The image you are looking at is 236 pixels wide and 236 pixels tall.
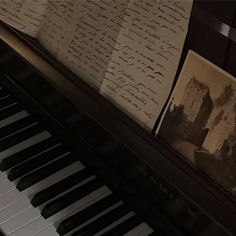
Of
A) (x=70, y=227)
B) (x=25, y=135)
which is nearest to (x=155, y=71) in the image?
(x=70, y=227)

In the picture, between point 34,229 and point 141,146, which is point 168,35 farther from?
point 34,229

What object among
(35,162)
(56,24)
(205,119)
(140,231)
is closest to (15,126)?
(35,162)

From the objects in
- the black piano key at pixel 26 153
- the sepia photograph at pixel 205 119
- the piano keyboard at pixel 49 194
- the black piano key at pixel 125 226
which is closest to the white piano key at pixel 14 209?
the piano keyboard at pixel 49 194

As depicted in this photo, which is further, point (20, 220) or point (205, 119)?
point (20, 220)

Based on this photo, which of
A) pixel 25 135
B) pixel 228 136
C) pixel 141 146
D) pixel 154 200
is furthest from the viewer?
pixel 25 135

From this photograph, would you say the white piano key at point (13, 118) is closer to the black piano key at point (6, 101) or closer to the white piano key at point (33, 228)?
the black piano key at point (6, 101)

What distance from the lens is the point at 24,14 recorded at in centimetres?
138

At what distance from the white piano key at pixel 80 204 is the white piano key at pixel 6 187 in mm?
151

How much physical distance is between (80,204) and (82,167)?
0.42ft

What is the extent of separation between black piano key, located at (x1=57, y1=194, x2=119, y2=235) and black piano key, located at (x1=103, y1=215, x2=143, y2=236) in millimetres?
67

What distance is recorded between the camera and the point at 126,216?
1304mm

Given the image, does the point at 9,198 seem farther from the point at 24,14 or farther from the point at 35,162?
the point at 24,14

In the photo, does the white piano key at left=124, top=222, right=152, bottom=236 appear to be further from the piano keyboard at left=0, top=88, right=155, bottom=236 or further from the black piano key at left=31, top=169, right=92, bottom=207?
the black piano key at left=31, top=169, right=92, bottom=207

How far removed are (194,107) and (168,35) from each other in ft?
0.48
